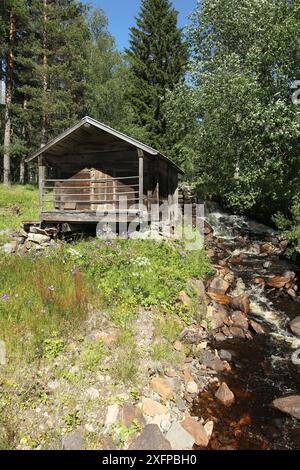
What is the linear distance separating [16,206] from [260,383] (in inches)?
715

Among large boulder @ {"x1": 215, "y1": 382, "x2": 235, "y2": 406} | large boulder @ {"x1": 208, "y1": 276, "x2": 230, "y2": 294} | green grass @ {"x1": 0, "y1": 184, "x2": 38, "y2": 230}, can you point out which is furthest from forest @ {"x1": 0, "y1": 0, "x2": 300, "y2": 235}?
large boulder @ {"x1": 215, "y1": 382, "x2": 235, "y2": 406}

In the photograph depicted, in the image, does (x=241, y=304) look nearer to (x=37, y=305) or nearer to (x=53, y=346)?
(x=53, y=346)

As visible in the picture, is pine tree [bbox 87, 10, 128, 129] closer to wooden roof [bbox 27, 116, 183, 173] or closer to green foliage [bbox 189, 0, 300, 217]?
green foliage [bbox 189, 0, 300, 217]

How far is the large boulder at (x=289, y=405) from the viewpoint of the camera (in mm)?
5570

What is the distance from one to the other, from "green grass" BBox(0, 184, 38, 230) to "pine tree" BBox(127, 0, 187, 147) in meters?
12.9

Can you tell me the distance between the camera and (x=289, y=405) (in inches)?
224

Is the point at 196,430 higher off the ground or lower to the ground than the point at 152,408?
lower

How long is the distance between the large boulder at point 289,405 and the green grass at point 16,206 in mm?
13954

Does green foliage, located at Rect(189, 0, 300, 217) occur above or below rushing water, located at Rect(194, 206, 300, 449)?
above

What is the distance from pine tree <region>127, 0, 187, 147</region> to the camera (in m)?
29.5

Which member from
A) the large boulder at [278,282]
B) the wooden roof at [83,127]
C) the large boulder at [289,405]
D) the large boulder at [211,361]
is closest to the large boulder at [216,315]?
the large boulder at [211,361]

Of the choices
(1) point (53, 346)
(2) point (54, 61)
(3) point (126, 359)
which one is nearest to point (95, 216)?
(1) point (53, 346)

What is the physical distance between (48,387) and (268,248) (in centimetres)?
1428
